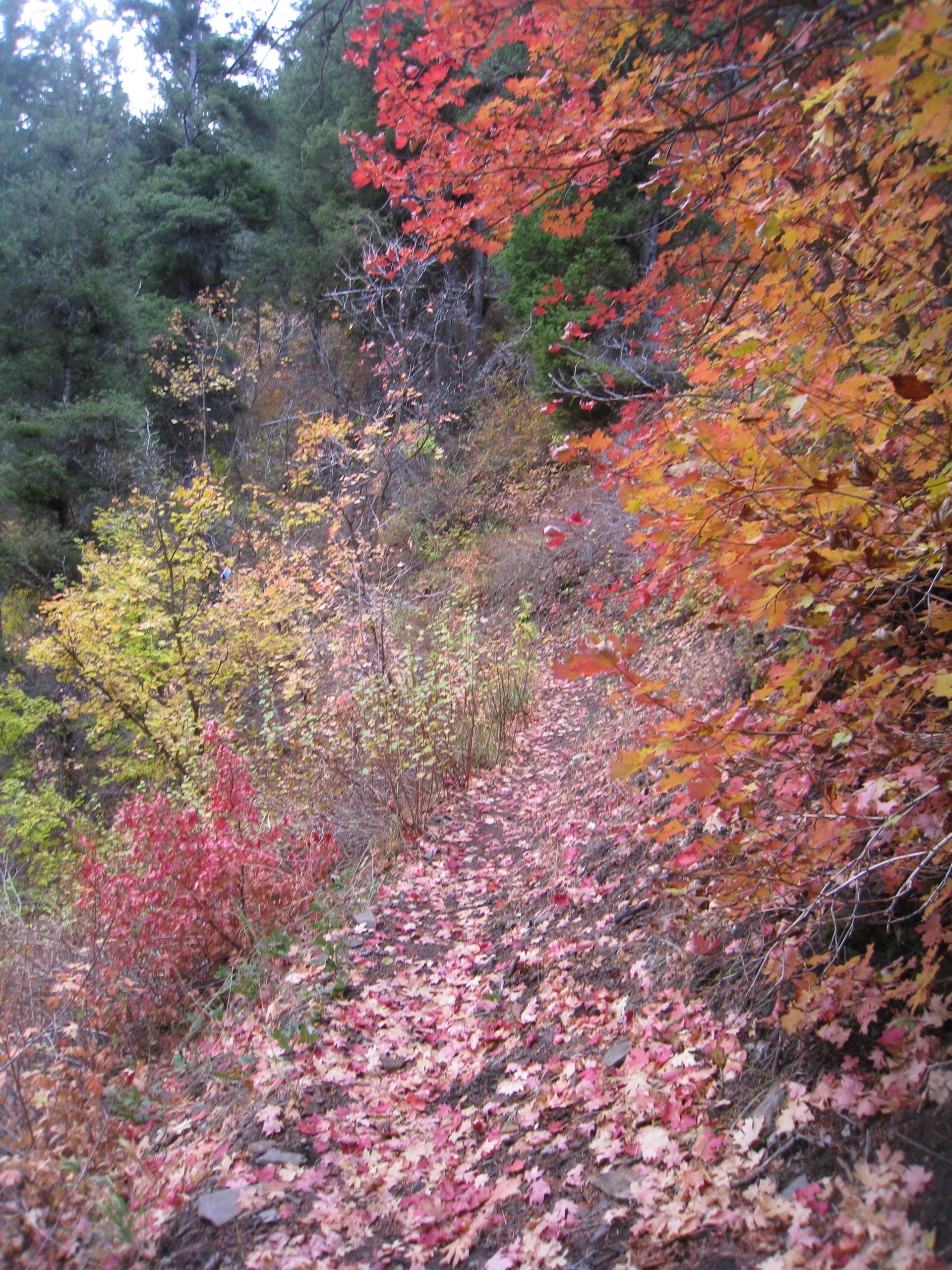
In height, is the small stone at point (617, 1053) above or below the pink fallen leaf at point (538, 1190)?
below

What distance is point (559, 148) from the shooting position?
11.1 ft

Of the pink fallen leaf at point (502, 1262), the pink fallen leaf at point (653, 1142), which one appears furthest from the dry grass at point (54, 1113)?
the pink fallen leaf at point (653, 1142)

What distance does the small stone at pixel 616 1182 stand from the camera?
95.0 inches

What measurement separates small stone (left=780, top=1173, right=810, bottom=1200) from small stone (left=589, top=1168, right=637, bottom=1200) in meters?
0.49

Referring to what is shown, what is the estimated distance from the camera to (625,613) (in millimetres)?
7070

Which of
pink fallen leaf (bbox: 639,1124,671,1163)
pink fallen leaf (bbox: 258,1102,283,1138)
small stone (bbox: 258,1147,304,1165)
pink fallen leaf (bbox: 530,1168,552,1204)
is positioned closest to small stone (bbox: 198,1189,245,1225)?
small stone (bbox: 258,1147,304,1165)

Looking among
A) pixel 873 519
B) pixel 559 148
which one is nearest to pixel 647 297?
pixel 559 148

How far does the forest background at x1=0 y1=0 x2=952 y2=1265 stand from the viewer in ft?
7.63

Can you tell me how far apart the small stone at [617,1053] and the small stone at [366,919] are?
1955 millimetres

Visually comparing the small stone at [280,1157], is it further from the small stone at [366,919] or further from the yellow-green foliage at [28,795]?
the yellow-green foliage at [28,795]

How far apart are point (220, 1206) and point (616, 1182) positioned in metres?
1.29

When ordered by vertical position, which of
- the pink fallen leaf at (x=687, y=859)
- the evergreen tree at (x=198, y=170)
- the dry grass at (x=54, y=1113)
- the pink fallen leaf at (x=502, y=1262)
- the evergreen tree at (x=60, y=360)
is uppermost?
the evergreen tree at (x=198, y=170)

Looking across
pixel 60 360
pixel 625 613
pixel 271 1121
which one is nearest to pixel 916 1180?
pixel 271 1121

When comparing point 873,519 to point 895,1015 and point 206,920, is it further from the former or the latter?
point 206,920
